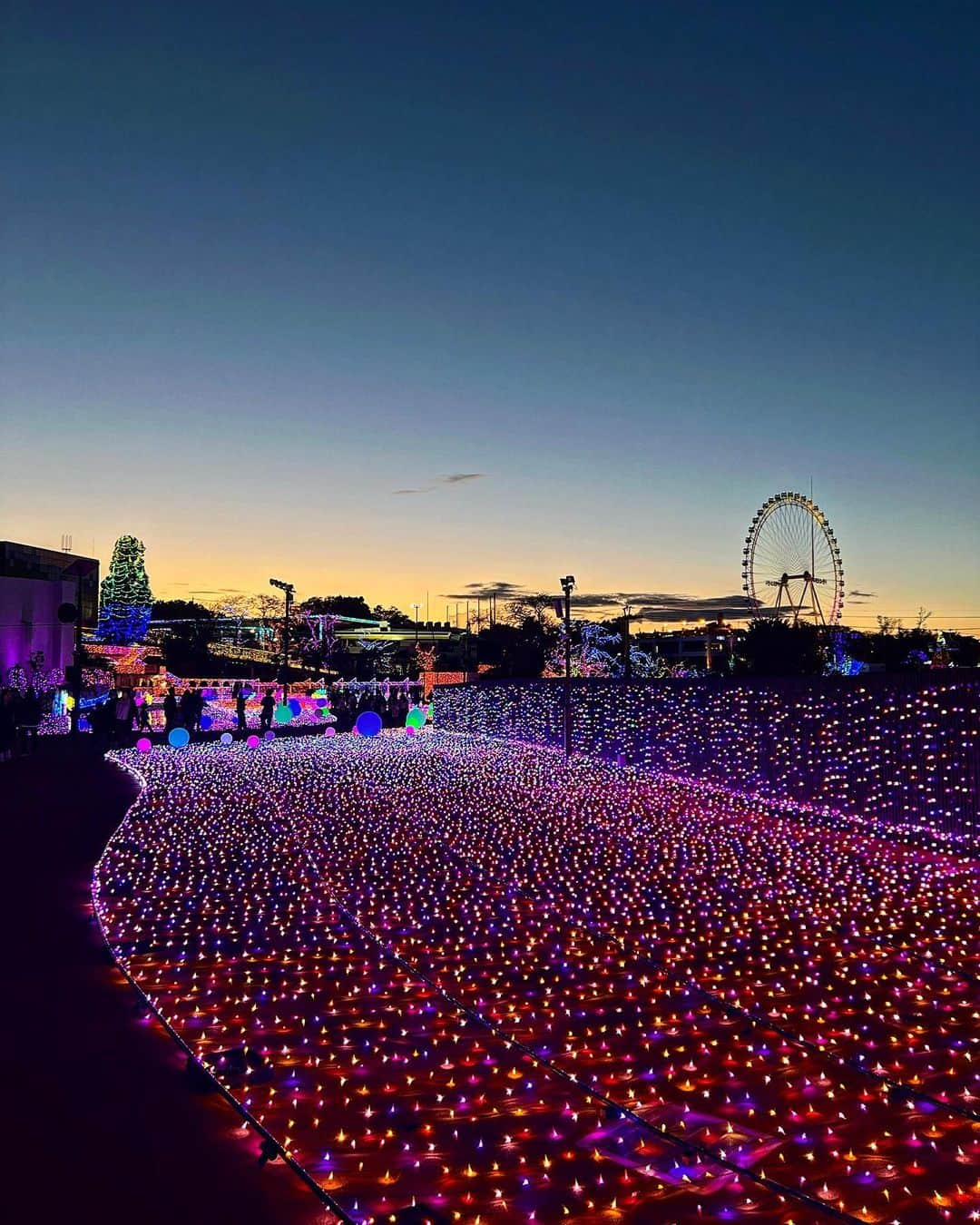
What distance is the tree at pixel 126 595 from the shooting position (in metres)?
71.8

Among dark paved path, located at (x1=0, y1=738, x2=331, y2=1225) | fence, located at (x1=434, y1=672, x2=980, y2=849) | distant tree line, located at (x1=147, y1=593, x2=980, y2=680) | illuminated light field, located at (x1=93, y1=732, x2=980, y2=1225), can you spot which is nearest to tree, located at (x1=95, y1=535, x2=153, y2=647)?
distant tree line, located at (x1=147, y1=593, x2=980, y2=680)

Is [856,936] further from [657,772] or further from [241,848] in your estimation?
[657,772]

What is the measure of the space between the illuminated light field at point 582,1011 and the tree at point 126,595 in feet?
208

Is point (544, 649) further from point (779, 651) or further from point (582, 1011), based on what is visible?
point (582, 1011)

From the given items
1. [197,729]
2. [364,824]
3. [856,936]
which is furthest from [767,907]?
[197,729]

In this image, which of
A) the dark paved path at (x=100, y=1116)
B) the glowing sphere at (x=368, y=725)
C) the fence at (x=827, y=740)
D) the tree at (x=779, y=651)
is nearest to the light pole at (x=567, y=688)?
the fence at (x=827, y=740)

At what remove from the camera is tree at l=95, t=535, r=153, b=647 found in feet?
235

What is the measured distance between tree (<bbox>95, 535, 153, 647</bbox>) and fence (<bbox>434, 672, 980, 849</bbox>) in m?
56.9

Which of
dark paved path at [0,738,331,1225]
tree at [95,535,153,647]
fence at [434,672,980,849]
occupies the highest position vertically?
tree at [95,535,153,647]

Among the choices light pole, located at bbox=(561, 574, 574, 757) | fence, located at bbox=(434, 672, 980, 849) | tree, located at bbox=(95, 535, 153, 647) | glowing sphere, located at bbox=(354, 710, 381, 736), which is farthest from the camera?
tree, located at bbox=(95, 535, 153, 647)

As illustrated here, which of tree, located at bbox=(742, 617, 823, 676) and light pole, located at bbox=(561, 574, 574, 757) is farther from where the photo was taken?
tree, located at bbox=(742, 617, 823, 676)

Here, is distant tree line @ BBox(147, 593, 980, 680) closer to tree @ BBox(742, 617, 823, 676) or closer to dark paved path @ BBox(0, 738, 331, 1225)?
tree @ BBox(742, 617, 823, 676)

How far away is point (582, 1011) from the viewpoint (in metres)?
5.63

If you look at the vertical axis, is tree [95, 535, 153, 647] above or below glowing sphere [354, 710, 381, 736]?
above
